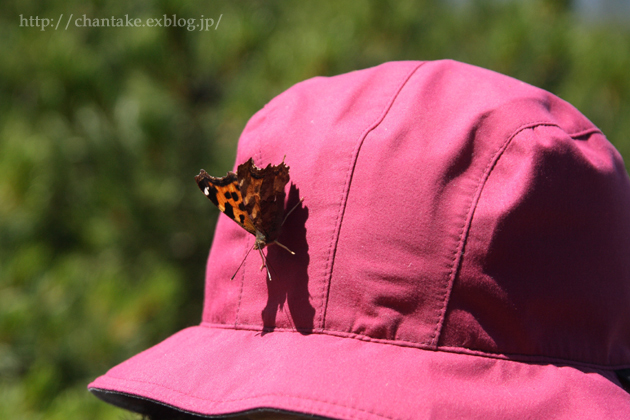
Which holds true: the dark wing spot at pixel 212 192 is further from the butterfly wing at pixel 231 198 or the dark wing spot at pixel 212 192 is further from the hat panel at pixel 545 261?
the hat panel at pixel 545 261

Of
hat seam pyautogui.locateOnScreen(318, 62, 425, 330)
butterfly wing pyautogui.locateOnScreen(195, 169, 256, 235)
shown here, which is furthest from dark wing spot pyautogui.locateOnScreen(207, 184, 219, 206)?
hat seam pyautogui.locateOnScreen(318, 62, 425, 330)

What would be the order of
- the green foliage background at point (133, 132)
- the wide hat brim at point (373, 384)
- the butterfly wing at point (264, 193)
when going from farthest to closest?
the green foliage background at point (133, 132) < the butterfly wing at point (264, 193) < the wide hat brim at point (373, 384)

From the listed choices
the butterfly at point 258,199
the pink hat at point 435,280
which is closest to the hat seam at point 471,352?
the pink hat at point 435,280

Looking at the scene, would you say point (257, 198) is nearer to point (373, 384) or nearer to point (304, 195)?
point (304, 195)

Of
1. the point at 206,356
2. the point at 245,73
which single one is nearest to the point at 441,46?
the point at 245,73

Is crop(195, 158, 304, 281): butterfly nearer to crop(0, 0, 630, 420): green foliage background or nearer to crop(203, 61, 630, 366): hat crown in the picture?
crop(203, 61, 630, 366): hat crown

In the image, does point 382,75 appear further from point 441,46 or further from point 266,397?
point 441,46
